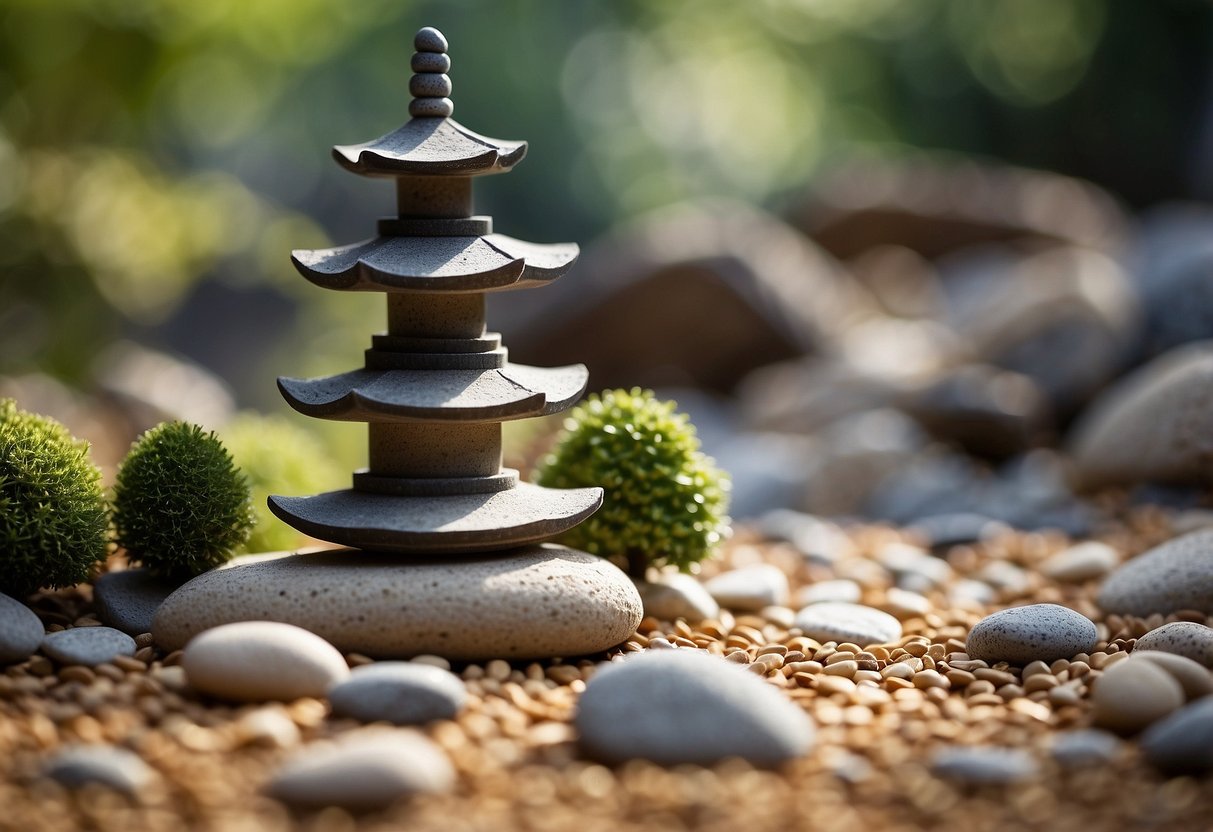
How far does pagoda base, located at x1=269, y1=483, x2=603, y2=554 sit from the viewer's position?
4023 mm

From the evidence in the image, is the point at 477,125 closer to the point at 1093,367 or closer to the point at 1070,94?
the point at 1070,94

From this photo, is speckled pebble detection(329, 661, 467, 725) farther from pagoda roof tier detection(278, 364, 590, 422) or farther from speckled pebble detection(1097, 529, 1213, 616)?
speckled pebble detection(1097, 529, 1213, 616)

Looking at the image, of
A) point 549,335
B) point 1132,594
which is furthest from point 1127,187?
point 1132,594

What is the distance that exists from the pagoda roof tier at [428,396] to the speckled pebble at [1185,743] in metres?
2.21

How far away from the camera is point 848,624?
15.3ft

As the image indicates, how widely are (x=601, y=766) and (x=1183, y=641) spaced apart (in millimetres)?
2185

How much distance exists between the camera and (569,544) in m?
4.95

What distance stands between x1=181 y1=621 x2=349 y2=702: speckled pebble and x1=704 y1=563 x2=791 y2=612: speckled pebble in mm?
2156

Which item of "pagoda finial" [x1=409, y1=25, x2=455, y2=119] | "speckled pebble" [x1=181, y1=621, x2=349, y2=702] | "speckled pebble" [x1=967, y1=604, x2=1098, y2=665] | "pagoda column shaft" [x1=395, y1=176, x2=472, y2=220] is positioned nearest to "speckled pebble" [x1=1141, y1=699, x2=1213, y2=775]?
"speckled pebble" [x1=967, y1=604, x2=1098, y2=665]

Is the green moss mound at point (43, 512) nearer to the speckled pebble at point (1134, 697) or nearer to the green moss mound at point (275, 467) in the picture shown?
the green moss mound at point (275, 467)

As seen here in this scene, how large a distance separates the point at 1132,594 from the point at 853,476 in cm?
313

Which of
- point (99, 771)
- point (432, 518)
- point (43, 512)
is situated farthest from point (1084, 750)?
point (43, 512)

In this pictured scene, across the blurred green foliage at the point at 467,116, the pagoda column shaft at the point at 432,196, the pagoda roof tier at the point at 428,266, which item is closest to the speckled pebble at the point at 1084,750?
the pagoda roof tier at the point at 428,266

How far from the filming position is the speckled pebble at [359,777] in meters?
2.81
